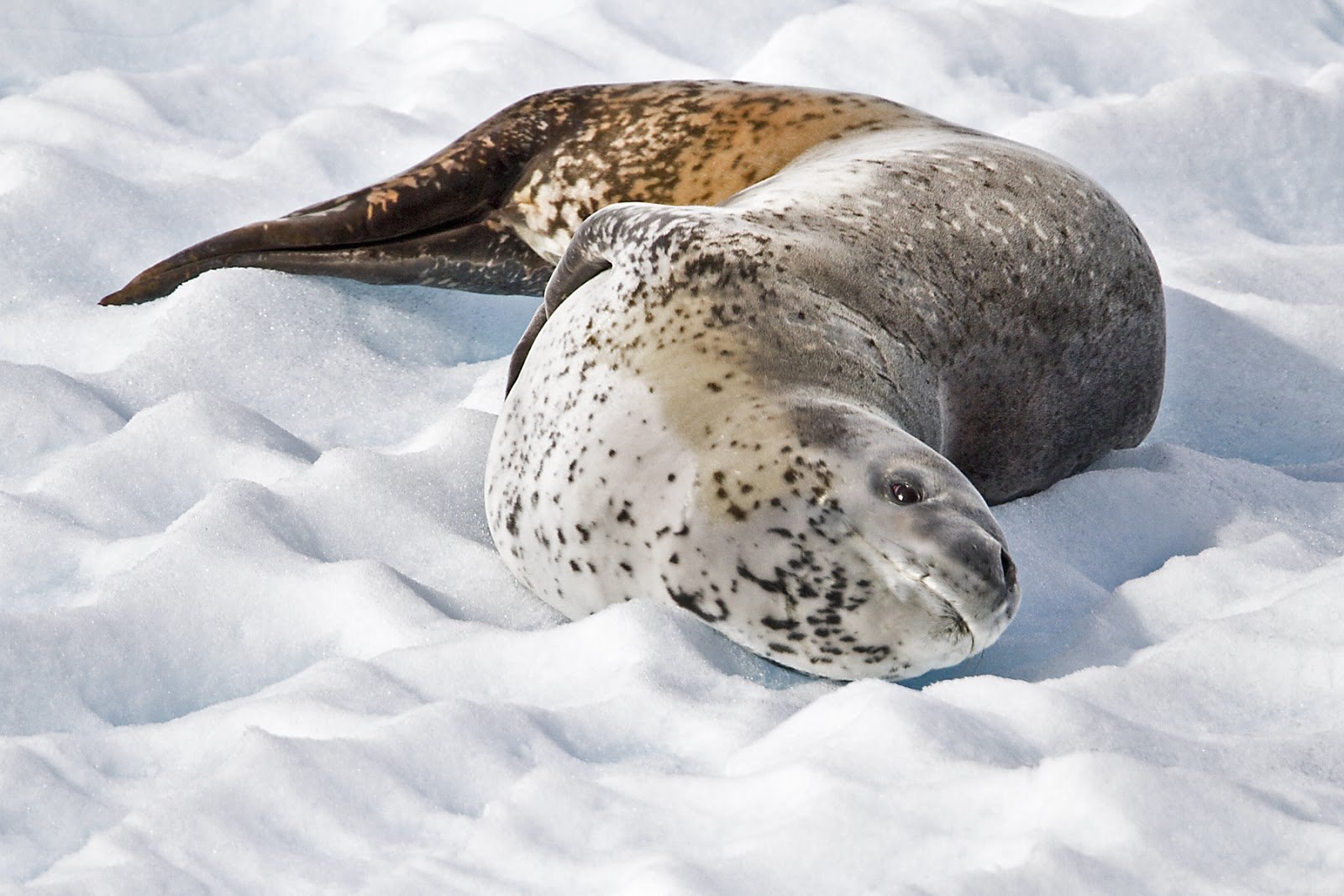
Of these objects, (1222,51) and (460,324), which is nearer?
(460,324)

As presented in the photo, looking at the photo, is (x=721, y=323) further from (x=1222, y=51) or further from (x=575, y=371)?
(x=1222, y=51)

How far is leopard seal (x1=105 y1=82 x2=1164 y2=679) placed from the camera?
2219 mm

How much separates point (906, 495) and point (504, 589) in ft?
2.69

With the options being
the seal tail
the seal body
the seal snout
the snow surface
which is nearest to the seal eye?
the seal body

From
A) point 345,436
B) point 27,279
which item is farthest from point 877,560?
point 27,279

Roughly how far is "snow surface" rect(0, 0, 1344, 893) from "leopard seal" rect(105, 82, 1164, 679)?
112 mm

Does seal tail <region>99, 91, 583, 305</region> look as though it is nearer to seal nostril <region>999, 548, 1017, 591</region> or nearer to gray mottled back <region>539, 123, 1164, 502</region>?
gray mottled back <region>539, 123, 1164, 502</region>

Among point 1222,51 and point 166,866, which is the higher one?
point 1222,51

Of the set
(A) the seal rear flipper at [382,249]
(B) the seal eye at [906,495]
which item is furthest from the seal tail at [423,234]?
(B) the seal eye at [906,495]

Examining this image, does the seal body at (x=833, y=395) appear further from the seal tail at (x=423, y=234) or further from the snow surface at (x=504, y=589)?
the seal tail at (x=423, y=234)

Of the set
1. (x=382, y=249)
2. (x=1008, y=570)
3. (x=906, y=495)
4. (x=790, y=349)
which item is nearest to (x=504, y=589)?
(x=790, y=349)

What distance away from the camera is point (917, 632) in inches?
87.2

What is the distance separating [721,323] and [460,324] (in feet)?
5.01

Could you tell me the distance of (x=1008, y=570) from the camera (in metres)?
2.13
